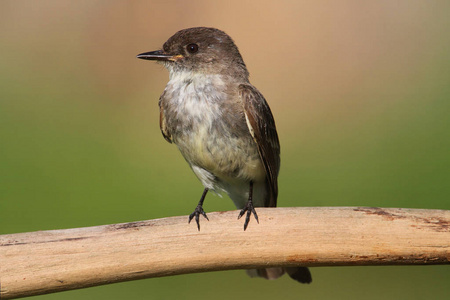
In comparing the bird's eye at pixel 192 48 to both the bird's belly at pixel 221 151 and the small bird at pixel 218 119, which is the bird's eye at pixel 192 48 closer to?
the small bird at pixel 218 119

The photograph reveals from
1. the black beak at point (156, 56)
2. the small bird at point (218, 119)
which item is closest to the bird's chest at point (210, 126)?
the small bird at point (218, 119)

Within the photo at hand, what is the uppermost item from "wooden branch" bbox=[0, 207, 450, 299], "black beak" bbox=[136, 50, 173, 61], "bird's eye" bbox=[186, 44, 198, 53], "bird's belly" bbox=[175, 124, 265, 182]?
"bird's eye" bbox=[186, 44, 198, 53]

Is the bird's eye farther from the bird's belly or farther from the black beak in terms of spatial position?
the bird's belly

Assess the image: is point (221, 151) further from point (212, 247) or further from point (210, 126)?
point (212, 247)

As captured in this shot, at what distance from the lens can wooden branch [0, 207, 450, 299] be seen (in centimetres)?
244

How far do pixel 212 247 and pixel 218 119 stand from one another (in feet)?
2.06

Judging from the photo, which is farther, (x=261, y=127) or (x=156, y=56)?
(x=156, y=56)

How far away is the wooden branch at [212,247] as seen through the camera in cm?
244

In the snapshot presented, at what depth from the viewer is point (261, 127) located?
304 cm

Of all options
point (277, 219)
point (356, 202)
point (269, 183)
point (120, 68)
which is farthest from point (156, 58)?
point (120, 68)

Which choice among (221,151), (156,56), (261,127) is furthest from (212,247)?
(156,56)

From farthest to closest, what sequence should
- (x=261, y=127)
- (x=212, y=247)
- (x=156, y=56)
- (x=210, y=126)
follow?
(x=156, y=56) → (x=261, y=127) → (x=210, y=126) → (x=212, y=247)

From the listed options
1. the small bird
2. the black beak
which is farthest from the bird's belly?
the black beak

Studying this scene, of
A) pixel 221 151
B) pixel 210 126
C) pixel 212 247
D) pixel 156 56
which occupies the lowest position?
pixel 212 247
